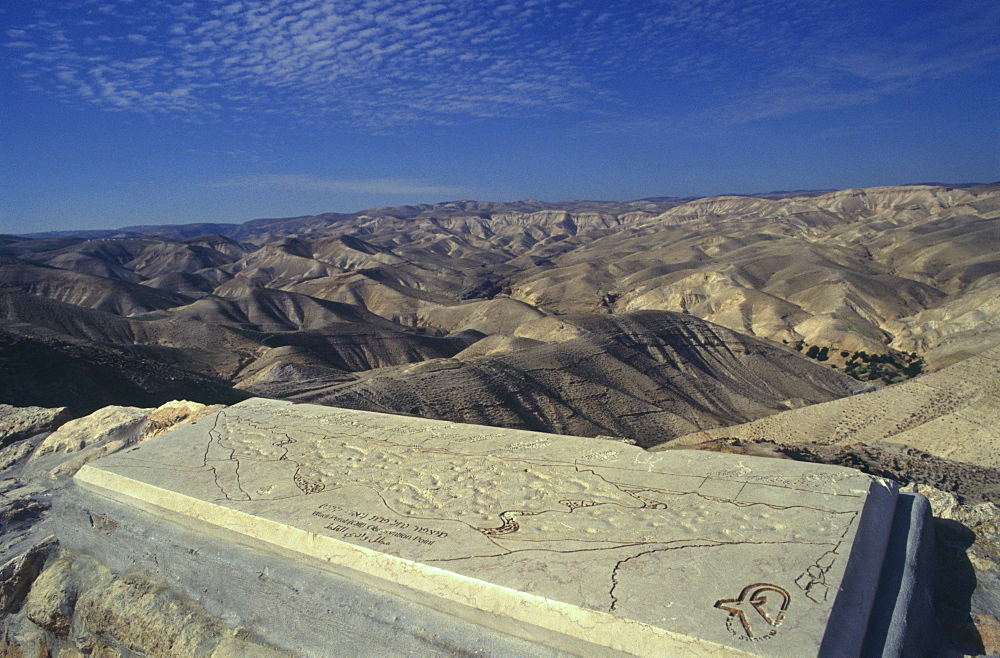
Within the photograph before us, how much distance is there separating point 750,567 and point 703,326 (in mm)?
36406

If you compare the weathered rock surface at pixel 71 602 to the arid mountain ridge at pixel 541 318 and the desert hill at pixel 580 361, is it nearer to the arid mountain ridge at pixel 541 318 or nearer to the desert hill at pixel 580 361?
the desert hill at pixel 580 361

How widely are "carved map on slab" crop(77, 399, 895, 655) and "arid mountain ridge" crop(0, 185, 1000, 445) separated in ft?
61.7

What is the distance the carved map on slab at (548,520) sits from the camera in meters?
3.03

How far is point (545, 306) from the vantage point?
74.9 m

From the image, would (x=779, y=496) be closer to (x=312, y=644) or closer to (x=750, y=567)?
(x=750, y=567)

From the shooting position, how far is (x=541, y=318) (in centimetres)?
4475

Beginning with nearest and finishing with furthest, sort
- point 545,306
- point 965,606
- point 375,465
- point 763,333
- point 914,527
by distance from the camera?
point 965,606 → point 914,527 → point 375,465 → point 763,333 → point 545,306

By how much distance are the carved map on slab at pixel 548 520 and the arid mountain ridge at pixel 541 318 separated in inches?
740

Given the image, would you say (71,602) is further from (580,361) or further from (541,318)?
(541,318)

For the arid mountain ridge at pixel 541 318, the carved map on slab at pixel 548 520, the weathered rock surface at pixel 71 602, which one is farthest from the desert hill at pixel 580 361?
the carved map on slab at pixel 548 520

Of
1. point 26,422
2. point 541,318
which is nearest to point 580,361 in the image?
point 541,318

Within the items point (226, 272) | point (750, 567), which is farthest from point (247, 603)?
point (226, 272)

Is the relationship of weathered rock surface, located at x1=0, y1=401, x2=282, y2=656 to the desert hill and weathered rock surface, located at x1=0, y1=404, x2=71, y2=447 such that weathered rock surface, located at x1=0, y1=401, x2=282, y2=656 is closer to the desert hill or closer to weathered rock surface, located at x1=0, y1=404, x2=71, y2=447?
the desert hill

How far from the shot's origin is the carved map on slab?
303cm
